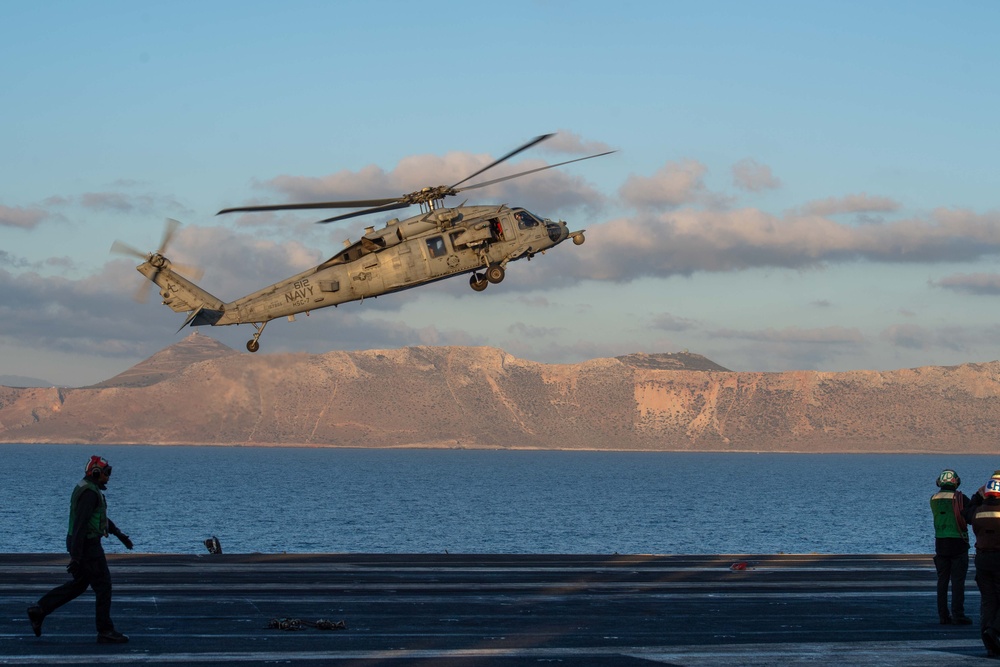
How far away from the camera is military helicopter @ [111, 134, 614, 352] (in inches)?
1272

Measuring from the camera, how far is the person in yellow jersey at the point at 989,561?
17.4 metres

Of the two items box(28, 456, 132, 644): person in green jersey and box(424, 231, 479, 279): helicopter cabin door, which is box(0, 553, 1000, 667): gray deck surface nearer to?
box(28, 456, 132, 644): person in green jersey

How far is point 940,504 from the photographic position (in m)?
20.9

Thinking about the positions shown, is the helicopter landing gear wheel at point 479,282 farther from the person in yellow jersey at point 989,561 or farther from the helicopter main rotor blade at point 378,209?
the person in yellow jersey at point 989,561

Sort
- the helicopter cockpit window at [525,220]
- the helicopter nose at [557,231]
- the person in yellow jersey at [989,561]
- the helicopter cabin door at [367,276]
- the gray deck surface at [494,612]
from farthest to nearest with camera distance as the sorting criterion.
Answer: the helicopter nose at [557,231] < the helicopter cockpit window at [525,220] < the helicopter cabin door at [367,276] < the person in yellow jersey at [989,561] < the gray deck surface at [494,612]

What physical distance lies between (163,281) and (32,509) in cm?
8235

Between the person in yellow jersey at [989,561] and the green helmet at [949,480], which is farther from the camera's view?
the green helmet at [949,480]

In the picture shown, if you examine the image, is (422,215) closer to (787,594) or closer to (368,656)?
(787,594)

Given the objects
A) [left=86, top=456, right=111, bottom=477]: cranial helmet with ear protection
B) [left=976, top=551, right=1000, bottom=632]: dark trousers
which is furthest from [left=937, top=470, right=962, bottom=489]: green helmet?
[left=86, top=456, right=111, bottom=477]: cranial helmet with ear protection

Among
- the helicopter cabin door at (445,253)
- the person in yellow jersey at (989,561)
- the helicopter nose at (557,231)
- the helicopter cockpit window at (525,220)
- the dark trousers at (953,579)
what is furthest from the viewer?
the helicopter nose at (557,231)

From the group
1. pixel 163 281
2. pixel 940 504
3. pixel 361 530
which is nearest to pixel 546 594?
pixel 940 504

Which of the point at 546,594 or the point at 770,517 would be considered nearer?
the point at 546,594

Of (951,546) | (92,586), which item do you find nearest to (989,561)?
(951,546)

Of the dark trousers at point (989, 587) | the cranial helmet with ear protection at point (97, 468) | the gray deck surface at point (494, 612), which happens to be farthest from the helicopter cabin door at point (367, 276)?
the dark trousers at point (989, 587)
